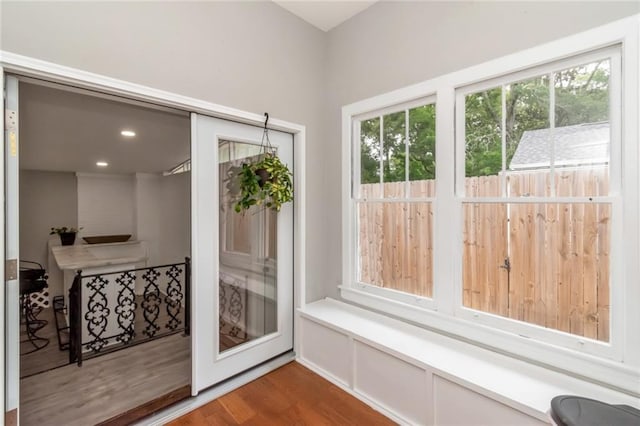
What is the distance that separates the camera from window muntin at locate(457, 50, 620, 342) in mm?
1522

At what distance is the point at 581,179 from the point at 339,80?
6.51 ft

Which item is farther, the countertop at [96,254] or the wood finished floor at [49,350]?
the countertop at [96,254]

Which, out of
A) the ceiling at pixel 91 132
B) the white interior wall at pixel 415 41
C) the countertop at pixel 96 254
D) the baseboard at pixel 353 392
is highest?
the white interior wall at pixel 415 41

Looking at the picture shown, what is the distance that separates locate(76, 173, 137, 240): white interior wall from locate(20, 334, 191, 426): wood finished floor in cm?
355

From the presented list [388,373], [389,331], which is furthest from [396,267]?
[388,373]

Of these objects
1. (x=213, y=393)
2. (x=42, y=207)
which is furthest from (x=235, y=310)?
(x=42, y=207)

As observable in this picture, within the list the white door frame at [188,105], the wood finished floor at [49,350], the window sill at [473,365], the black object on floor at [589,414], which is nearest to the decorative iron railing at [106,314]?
the wood finished floor at [49,350]

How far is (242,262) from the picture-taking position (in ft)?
7.95

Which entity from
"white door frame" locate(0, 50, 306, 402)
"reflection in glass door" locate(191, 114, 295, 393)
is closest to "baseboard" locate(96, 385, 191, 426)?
"reflection in glass door" locate(191, 114, 295, 393)

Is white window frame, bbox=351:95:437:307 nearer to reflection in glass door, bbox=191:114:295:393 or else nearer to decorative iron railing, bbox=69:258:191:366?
reflection in glass door, bbox=191:114:295:393

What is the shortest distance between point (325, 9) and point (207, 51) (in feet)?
3.76

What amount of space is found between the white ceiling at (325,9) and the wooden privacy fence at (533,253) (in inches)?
63.5

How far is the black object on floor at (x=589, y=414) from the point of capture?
1062 millimetres

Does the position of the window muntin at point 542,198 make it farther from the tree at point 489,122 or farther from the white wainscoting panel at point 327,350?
the white wainscoting panel at point 327,350
